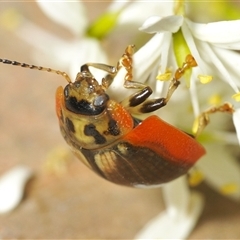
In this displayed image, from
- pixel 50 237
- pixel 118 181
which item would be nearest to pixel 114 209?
pixel 50 237

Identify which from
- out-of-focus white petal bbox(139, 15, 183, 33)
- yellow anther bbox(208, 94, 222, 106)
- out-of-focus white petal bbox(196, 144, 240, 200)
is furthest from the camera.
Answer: out-of-focus white petal bbox(196, 144, 240, 200)

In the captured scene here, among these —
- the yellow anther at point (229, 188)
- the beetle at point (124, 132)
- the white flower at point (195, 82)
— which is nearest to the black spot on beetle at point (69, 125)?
the beetle at point (124, 132)

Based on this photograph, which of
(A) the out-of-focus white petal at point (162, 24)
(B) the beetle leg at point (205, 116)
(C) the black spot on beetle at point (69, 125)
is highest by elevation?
(A) the out-of-focus white petal at point (162, 24)

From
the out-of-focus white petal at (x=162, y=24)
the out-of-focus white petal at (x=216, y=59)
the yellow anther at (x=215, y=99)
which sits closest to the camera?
the out-of-focus white petal at (x=162, y=24)

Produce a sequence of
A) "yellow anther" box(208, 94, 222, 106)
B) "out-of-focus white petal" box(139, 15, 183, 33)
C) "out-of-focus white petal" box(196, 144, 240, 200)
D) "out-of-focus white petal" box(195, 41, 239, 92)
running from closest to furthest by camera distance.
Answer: "out-of-focus white petal" box(139, 15, 183, 33) → "out-of-focus white petal" box(195, 41, 239, 92) → "yellow anther" box(208, 94, 222, 106) → "out-of-focus white petal" box(196, 144, 240, 200)

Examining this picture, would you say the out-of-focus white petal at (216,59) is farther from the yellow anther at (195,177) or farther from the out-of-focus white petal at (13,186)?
the out-of-focus white petal at (13,186)

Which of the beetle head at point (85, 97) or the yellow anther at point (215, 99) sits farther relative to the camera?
the yellow anther at point (215, 99)

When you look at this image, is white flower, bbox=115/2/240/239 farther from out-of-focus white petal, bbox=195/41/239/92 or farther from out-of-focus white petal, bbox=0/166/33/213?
out-of-focus white petal, bbox=0/166/33/213

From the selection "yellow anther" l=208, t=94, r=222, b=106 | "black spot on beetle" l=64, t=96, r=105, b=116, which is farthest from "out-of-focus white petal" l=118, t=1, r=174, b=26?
"black spot on beetle" l=64, t=96, r=105, b=116
